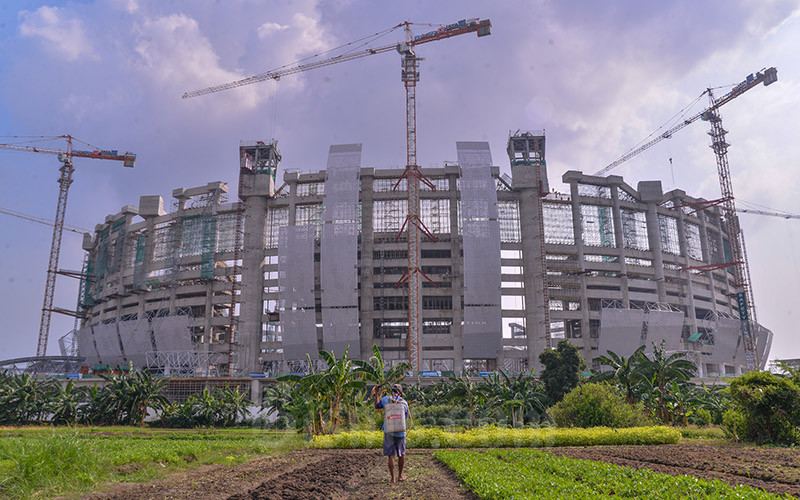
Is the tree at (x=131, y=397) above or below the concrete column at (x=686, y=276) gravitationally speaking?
below

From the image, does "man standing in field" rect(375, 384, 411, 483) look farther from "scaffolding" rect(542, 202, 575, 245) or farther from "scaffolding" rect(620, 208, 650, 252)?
"scaffolding" rect(620, 208, 650, 252)

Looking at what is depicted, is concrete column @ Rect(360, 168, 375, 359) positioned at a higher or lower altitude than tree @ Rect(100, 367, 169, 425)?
higher

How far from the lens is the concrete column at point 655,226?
97.8 meters

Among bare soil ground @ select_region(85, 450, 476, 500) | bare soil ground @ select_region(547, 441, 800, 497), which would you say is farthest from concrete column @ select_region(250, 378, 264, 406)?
bare soil ground @ select_region(547, 441, 800, 497)

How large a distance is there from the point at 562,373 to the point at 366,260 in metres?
49.0

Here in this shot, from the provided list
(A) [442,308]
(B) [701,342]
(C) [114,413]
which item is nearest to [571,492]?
(C) [114,413]

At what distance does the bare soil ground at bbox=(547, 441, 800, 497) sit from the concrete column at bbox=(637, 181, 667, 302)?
82429 mm

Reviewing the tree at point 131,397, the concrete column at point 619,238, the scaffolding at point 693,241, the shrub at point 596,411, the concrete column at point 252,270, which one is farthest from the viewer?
the scaffolding at point 693,241

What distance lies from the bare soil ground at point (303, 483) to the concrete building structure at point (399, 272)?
7004cm

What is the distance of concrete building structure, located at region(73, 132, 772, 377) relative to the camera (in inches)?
3499

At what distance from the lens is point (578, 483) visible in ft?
38.8

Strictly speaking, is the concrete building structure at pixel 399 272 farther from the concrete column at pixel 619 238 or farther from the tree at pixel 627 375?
the tree at pixel 627 375

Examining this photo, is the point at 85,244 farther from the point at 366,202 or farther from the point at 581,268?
the point at 581,268

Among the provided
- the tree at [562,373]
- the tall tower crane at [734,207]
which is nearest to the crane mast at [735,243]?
the tall tower crane at [734,207]
